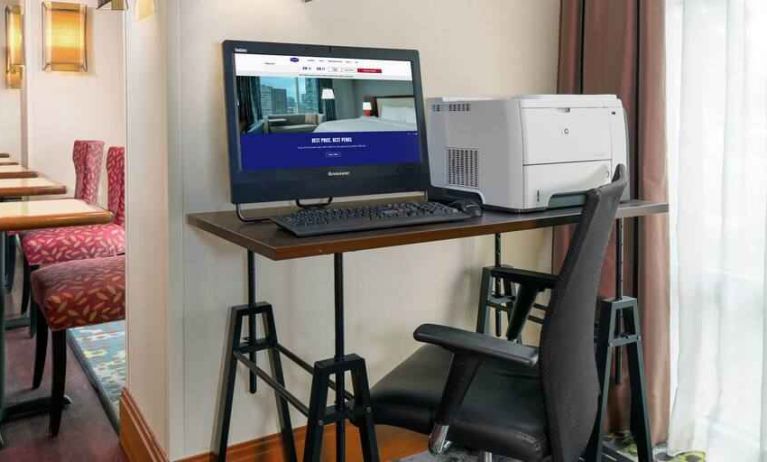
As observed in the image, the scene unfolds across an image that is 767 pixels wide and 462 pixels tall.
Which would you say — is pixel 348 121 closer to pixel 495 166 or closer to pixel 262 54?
pixel 262 54

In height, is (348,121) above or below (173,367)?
above

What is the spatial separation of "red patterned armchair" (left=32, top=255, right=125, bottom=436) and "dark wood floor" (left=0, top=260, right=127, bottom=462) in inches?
3.0

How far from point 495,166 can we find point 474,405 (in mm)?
662

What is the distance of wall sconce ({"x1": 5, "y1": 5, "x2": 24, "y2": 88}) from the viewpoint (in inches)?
224

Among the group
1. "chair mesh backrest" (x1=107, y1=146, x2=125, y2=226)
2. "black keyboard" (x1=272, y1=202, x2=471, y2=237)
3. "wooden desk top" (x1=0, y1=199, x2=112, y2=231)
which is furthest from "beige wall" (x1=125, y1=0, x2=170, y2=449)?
"chair mesh backrest" (x1=107, y1=146, x2=125, y2=226)

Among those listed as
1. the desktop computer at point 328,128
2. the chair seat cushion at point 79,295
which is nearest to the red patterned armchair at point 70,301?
the chair seat cushion at point 79,295

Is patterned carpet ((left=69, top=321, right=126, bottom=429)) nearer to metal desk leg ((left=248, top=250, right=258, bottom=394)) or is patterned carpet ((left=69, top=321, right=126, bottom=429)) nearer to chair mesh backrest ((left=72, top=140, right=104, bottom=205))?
chair mesh backrest ((left=72, top=140, right=104, bottom=205))

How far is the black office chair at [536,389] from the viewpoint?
1.24m

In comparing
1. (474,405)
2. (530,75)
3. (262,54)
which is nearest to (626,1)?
(530,75)

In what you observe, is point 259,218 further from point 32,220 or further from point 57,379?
point 57,379

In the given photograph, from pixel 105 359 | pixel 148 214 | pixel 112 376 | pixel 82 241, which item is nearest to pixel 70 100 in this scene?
pixel 82 241

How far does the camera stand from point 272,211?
178cm

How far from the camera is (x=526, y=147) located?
5.57 feet

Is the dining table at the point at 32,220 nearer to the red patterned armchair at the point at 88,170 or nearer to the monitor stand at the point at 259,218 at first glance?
the monitor stand at the point at 259,218
